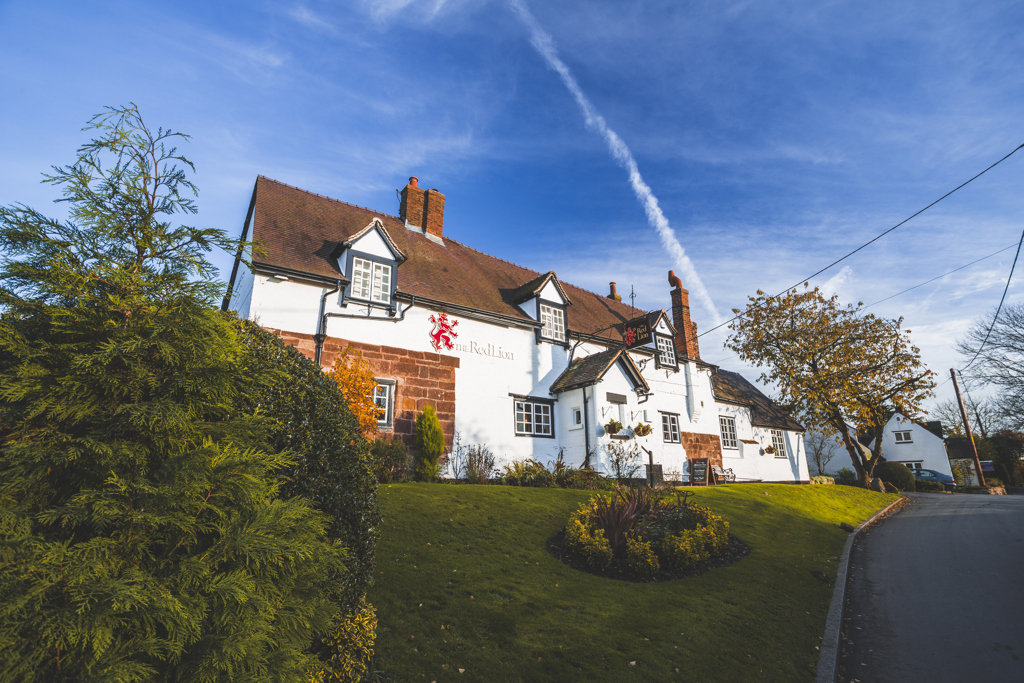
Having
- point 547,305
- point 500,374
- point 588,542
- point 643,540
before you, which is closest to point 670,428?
point 547,305

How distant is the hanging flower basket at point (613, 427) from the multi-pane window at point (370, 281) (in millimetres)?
8668

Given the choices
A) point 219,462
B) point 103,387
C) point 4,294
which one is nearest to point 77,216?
point 4,294

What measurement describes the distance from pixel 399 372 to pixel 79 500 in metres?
12.2

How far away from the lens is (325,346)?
14.2 m

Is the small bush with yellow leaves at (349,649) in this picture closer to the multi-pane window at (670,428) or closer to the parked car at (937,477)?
the multi-pane window at (670,428)

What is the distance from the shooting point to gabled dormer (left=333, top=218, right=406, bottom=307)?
1523 centimetres

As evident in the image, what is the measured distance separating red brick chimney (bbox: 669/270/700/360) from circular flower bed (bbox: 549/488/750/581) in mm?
15188

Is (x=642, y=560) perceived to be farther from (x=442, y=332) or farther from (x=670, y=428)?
(x=670, y=428)

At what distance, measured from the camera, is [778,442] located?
97.7ft

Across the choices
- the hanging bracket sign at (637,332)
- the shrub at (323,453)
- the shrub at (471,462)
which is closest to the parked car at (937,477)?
the hanging bracket sign at (637,332)

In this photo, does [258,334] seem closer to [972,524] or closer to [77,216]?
[77,216]

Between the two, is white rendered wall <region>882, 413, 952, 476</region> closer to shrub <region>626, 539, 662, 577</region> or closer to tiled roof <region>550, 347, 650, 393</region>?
tiled roof <region>550, 347, 650, 393</region>

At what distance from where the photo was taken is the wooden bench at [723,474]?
23669 millimetres

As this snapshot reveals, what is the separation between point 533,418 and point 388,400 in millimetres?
5621
